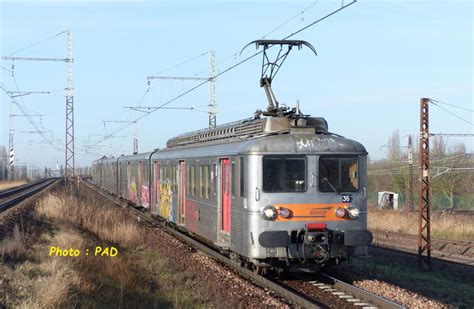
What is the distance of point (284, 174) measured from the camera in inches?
434

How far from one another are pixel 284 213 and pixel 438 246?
511 inches

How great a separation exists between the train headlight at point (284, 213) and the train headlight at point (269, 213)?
0.23ft

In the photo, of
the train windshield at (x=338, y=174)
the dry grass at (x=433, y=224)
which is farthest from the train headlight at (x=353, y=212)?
the dry grass at (x=433, y=224)

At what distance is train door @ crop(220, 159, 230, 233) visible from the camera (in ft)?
41.1

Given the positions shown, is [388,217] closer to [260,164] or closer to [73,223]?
[73,223]

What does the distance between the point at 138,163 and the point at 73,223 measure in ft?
26.7

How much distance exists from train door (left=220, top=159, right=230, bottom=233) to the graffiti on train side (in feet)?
21.7

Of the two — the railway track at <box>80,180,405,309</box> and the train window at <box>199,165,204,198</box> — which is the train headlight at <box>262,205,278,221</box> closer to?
the railway track at <box>80,180,405,309</box>

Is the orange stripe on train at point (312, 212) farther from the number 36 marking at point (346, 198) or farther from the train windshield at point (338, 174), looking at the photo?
the train windshield at point (338, 174)

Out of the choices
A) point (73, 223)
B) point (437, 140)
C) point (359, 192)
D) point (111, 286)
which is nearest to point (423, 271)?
point (359, 192)

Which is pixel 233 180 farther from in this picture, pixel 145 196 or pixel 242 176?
pixel 145 196

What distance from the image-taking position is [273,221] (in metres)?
10.7

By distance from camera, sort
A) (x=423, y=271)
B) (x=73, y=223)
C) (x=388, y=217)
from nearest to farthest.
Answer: (x=423, y=271), (x=73, y=223), (x=388, y=217)

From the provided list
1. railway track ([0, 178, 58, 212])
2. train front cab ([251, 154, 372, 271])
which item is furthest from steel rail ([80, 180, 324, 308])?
railway track ([0, 178, 58, 212])
